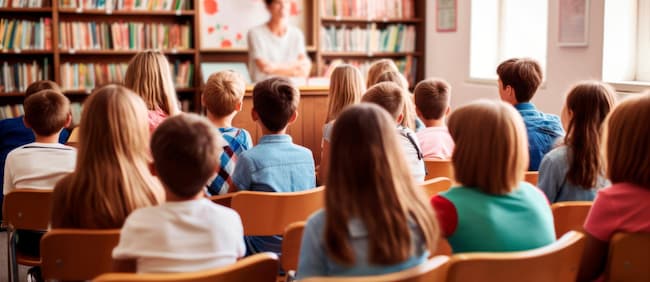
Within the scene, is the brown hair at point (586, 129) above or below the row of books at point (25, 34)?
below

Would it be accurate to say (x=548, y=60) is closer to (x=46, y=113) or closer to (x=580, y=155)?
(x=580, y=155)

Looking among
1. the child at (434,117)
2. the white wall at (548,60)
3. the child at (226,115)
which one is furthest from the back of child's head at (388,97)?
the white wall at (548,60)

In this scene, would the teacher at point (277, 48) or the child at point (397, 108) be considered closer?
the child at point (397, 108)

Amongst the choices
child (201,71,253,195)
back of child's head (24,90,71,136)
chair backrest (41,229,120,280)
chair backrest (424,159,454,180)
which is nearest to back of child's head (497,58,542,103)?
chair backrest (424,159,454,180)

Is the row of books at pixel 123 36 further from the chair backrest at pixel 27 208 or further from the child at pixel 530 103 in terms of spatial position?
the chair backrest at pixel 27 208

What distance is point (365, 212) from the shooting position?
4.81 ft

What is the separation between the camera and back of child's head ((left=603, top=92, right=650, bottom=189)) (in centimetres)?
184

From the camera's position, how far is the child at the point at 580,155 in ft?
7.37

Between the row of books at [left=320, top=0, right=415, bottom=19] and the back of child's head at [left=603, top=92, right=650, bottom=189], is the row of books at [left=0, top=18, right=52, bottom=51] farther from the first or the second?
the back of child's head at [left=603, top=92, right=650, bottom=189]

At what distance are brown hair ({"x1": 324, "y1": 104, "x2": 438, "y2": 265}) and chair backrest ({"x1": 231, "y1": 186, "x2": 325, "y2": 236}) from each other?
694mm

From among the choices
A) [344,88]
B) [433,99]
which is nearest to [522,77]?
[433,99]

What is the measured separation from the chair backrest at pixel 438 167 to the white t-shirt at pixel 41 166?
137 centimetres

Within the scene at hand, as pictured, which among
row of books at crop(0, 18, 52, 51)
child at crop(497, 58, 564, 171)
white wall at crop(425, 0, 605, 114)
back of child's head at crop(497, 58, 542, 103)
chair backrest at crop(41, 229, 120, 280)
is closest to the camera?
chair backrest at crop(41, 229, 120, 280)

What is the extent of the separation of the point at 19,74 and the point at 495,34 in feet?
13.9
